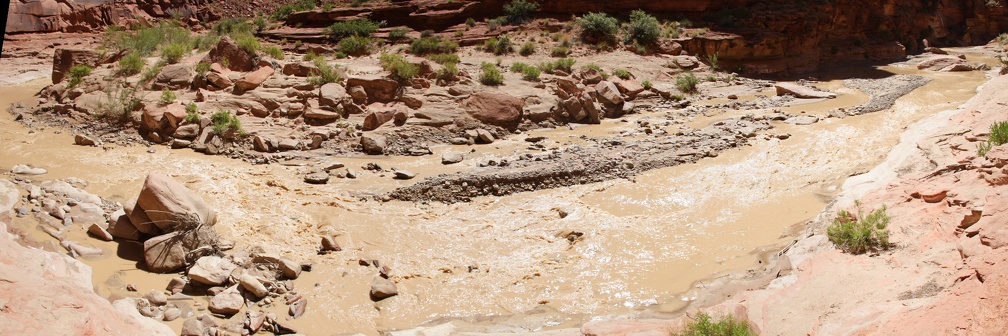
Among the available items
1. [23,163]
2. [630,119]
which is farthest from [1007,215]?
[23,163]

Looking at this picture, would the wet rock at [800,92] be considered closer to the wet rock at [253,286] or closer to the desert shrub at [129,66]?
the wet rock at [253,286]

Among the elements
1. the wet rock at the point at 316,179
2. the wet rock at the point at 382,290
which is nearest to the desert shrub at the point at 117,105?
the wet rock at the point at 316,179

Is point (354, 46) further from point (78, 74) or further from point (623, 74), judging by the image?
point (623, 74)

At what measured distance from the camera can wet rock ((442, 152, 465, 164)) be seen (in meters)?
12.0

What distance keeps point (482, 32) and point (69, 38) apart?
45.3 feet

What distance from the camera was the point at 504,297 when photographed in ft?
24.2

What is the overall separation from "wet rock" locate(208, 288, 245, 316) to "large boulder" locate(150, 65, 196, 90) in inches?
340

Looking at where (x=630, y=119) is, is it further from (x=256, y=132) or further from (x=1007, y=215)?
(x=1007, y=215)

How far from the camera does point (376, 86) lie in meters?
14.4

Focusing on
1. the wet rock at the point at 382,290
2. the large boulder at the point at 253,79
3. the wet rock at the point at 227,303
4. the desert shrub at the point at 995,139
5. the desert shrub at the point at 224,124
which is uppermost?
the desert shrub at the point at 995,139

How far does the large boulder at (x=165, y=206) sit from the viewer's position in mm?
7492

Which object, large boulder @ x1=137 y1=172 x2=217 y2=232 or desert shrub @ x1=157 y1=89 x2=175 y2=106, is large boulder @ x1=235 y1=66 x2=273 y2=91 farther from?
large boulder @ x1=137 y1=172 x2=217 y2=232

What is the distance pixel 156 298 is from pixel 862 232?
717cm

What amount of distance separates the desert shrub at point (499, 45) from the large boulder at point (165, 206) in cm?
1468
